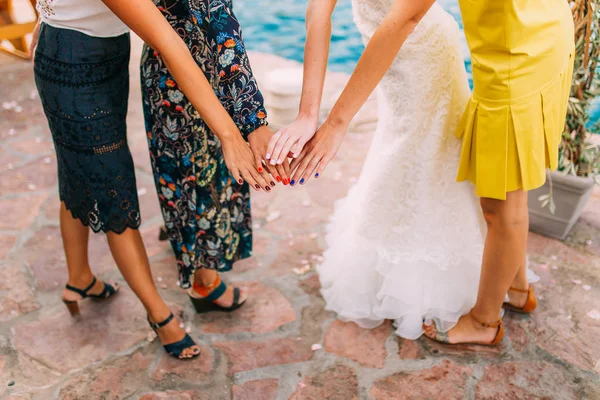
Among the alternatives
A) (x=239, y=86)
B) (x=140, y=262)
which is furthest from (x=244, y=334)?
(x=239, y=86)

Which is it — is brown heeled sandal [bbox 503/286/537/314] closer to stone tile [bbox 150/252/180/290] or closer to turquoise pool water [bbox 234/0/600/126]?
stone tile [bbox 150/252/180/290]

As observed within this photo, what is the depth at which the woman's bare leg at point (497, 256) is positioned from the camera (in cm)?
174

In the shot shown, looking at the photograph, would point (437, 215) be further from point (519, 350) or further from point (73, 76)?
point (73, 76)

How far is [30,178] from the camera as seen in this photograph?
3145 millimetres

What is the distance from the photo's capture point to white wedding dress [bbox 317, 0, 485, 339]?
182cm

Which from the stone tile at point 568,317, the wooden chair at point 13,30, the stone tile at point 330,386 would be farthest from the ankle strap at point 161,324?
the wooden chair at point 13,30

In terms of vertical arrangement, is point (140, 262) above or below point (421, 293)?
above

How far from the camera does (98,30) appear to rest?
1.57 metres

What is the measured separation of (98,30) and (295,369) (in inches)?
52.7

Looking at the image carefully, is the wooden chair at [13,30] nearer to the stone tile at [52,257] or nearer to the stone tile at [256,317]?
the stone tile at [52,257]

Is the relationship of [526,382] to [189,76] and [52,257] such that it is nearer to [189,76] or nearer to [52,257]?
[189,76]

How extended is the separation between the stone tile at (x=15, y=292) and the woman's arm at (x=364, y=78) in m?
1.38

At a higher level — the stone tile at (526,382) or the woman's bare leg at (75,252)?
the woman's bare leg at (75,252)

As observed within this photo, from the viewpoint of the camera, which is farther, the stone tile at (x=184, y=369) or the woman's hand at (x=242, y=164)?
the stone tile at (x=184, y=369)
